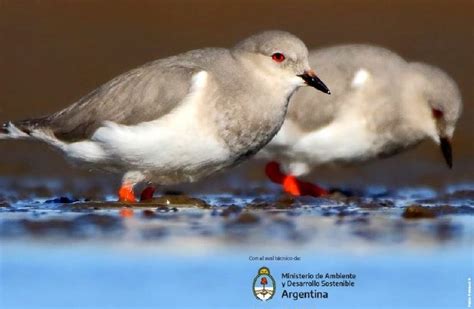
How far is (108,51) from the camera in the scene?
1964 cm

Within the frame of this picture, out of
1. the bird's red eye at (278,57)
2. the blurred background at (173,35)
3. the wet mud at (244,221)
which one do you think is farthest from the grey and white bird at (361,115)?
the blurred background at (173,35)

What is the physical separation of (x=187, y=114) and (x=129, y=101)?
0.78m

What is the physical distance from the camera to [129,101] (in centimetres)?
1252

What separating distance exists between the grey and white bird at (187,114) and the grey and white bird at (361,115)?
1388mm

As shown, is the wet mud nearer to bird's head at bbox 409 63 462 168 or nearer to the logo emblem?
the logo emblem

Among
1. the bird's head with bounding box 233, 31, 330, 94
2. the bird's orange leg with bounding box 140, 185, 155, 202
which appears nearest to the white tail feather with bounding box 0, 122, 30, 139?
the bird's orange leg with bounding box 140, 185, 155, 202

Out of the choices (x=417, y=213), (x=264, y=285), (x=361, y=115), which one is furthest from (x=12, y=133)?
(x=417, y=213)

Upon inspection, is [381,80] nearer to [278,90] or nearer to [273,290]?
[278,90]

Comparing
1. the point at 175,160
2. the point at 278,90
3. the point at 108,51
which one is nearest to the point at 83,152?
the point at 175,160

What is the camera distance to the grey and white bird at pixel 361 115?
45.4 ft

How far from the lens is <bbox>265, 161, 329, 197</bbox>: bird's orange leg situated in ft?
46.9

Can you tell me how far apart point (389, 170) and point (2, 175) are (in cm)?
454

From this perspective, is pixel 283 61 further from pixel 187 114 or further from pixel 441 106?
pixel 441 106

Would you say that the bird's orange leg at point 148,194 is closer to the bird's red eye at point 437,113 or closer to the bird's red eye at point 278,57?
the bird's red eye at point 278,57
